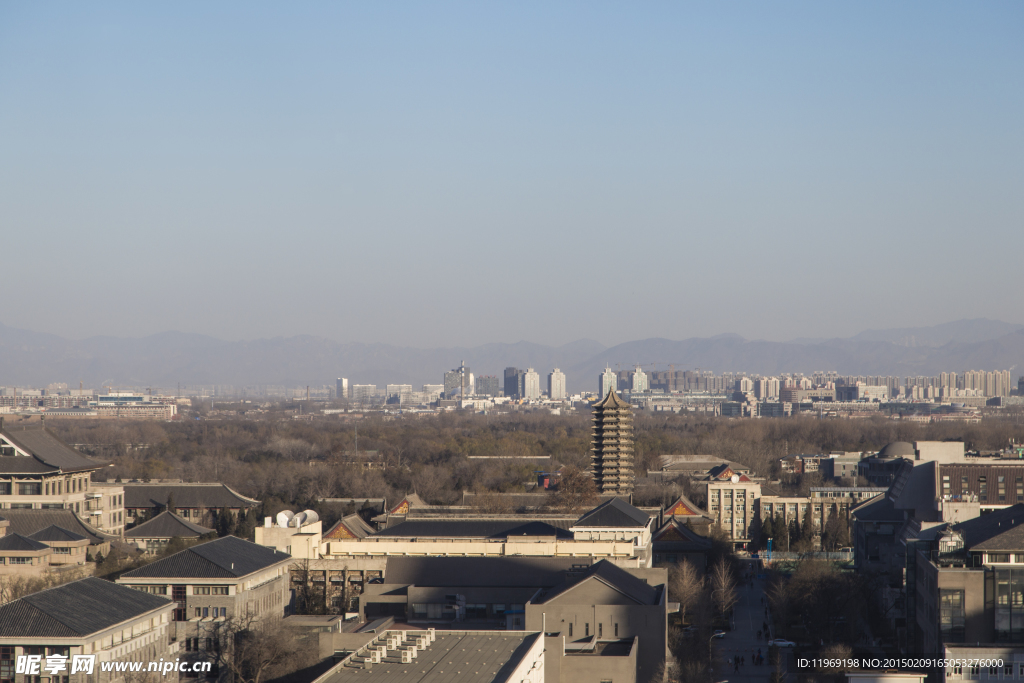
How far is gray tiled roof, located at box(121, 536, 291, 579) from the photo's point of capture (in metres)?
38.5

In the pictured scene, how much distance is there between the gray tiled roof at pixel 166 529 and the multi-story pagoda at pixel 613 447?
31687 millimetres

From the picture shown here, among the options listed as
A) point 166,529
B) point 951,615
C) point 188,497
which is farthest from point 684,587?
point 188,497

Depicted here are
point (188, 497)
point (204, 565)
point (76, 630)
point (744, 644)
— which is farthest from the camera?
point (188, 497)

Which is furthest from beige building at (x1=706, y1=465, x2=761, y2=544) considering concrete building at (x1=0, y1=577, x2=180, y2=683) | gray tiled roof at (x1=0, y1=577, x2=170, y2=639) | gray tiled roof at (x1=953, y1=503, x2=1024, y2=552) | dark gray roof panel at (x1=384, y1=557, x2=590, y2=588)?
gray tiled roof at (x1=0, y1=577, x2=170, y2=639)

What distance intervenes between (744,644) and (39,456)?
3302 centimetres

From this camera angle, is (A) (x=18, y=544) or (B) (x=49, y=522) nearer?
(A) (x=18, y=544)

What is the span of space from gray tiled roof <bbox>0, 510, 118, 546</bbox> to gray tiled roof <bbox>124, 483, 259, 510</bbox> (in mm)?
12811

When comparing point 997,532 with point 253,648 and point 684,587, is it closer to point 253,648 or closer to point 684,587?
point 684,587

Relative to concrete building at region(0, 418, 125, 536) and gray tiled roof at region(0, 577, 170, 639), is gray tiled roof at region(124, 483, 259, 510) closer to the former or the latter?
concrete building at region(0, 418, 125, 536)

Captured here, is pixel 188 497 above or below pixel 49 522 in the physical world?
below

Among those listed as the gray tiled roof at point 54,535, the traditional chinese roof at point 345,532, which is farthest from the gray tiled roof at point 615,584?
the gray tiled roof at point 54,535

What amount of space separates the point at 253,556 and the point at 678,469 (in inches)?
2359

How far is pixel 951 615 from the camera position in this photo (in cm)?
3409

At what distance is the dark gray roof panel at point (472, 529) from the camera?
49500mm
